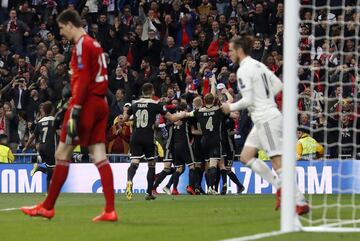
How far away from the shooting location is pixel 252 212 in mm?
13711

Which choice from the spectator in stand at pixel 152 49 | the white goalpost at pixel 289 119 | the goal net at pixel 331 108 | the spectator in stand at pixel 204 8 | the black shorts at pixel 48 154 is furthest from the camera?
the spectator in stand at pixel 204 8

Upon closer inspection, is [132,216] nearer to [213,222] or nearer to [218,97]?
[213,222]

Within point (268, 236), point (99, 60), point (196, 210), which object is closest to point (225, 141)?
point (196, 210)

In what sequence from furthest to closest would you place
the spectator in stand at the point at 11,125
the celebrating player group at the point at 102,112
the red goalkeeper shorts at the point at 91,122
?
the spectator in stand at the point at 11,125 → the red goalkeeper shorts at the point at 91,122 → the celebrating player group at the point at 102,112

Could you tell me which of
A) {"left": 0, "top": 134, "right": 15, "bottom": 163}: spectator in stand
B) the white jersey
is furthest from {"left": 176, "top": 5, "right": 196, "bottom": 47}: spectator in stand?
the white jersey

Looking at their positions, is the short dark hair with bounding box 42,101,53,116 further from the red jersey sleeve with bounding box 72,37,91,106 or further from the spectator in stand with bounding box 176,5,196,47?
the red jersey sleeve with bounding box 72,37,91,106

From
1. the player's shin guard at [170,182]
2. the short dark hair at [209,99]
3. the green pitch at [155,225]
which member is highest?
the short dark hair at [209,99]

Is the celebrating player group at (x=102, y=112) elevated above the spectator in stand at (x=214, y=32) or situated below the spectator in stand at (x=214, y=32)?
below

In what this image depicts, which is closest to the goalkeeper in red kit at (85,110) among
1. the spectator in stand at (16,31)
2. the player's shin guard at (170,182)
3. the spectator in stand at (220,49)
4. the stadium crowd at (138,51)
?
the player's shin guard at (170,182)

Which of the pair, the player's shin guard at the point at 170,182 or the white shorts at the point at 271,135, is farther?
the player's shin guard at the point at 170,182

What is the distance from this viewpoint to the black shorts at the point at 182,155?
21.6 metres

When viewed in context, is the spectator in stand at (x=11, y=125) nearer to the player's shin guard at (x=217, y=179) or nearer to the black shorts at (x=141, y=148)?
the player's shin guard at (x=217, y=179)

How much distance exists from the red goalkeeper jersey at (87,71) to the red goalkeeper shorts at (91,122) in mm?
100

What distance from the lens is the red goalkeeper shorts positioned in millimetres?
11656
